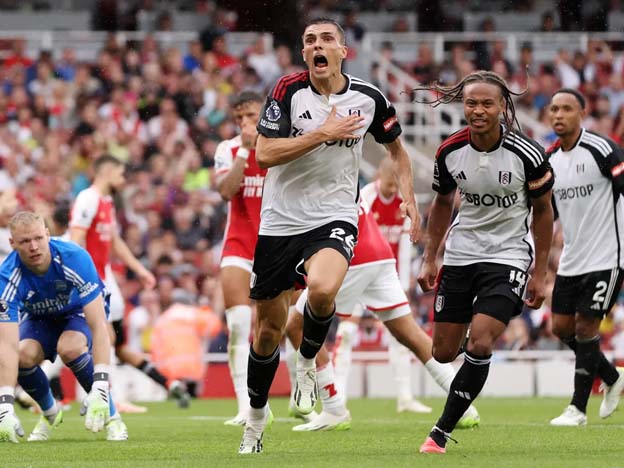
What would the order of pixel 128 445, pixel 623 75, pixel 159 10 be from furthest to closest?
pixel 159 10 → pixel 623 75 → pixel 128 445

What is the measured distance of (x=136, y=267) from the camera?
14.2m

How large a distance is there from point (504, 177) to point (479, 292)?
73 cm

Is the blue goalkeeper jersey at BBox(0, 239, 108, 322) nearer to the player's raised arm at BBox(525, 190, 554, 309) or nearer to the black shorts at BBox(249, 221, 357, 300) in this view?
the black shorts at BBox(249, 221, 357, 300)

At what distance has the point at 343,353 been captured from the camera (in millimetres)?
13133

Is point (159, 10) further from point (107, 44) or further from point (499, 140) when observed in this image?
point (499, 140)

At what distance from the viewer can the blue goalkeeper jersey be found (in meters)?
9.61

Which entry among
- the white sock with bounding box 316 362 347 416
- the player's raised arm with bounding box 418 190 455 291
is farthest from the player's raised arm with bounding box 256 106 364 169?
the white sock with bounding box 316 362 347 416

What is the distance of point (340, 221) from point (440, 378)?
2937mm

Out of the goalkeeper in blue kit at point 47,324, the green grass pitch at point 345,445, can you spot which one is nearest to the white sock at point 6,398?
the goalkeeper in blue kit at point 47,324

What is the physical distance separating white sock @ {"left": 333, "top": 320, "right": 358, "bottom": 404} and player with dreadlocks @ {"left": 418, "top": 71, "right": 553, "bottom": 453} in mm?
3869

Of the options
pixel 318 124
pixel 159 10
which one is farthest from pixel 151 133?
pixel 318 124

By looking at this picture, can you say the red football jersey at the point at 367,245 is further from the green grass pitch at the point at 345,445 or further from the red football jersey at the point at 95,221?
the red football jersey at the point at 95,221

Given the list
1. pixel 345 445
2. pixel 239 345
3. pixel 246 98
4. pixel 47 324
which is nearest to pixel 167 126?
pixel 239 345

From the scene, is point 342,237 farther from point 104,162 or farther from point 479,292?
point 104,162
